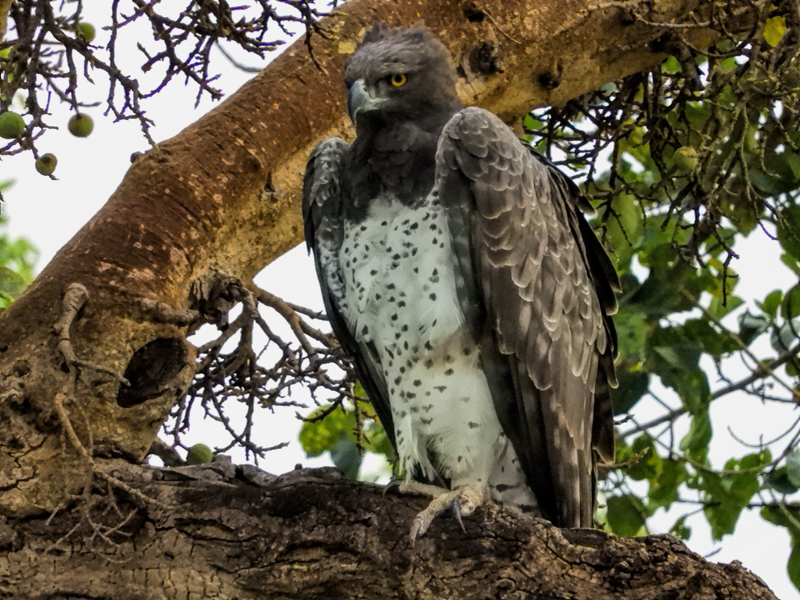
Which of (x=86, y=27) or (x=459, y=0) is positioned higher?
(x=459, y=0)

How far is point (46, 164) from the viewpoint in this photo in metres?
3.35

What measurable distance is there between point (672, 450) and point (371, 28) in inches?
120

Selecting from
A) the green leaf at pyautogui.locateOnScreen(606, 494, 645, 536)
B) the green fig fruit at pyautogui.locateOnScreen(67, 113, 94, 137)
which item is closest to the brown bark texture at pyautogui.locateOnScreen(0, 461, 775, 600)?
the green fig fruit at pyautogui.locateOnScreen(67, 113, 94, 137)

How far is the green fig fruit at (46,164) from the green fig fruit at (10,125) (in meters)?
0.16

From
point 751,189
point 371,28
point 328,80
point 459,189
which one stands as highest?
point 751,189

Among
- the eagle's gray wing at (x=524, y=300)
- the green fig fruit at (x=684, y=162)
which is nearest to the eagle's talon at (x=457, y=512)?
the eagle's gray wing at (x=524, y=300)

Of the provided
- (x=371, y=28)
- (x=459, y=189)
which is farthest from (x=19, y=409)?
(x=371, y=28)

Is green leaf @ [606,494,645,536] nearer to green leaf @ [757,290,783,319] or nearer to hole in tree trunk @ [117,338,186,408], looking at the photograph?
green leaf @ [757,290,783,319]

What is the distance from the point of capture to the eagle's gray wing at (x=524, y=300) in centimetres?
346

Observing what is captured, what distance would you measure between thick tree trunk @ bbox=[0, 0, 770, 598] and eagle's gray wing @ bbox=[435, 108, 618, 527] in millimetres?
743

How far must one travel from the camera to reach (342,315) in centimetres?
396

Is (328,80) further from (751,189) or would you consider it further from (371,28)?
(751,189)

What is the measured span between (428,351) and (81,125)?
159 centimetres

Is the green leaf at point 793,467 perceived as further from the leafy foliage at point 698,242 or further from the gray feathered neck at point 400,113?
the gray feathered neck at point 400,113
